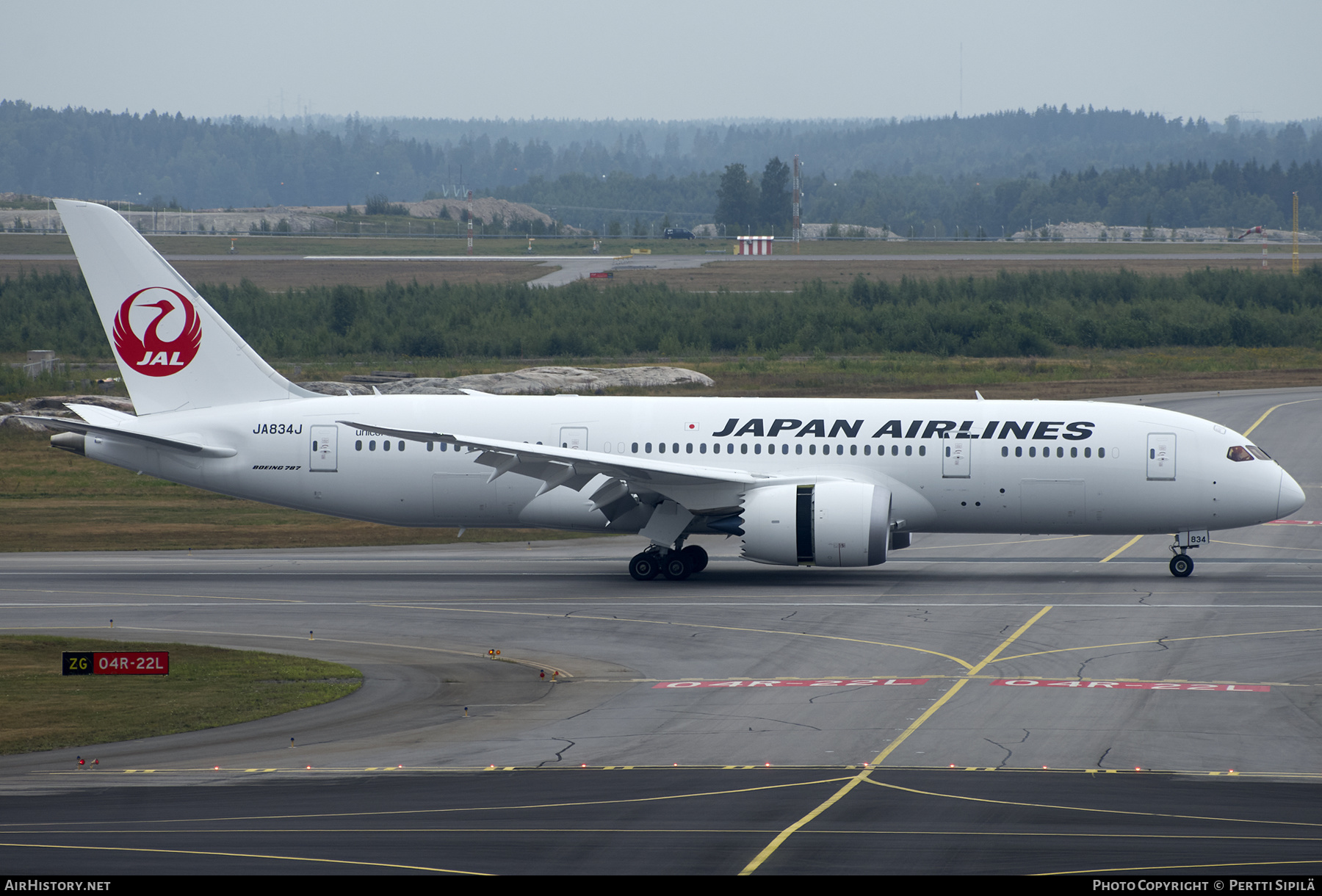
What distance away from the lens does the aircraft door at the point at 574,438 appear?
37219 mm

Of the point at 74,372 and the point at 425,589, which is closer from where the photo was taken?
the point at 425,589

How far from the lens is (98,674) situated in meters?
26.0

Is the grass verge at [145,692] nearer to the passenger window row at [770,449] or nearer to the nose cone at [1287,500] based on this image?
the passenger window row at [770,449]

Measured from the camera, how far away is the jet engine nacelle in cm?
3403

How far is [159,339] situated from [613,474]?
43.3 feet

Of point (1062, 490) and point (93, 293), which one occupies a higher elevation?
point (93, 293)

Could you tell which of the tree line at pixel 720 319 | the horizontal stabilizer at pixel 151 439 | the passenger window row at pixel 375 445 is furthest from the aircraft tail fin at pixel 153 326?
the tree line at pixel 720 319

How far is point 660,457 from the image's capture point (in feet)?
121

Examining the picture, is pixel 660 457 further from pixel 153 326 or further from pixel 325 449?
pixel 153 326

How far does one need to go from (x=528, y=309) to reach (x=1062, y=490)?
6896 centimetres
